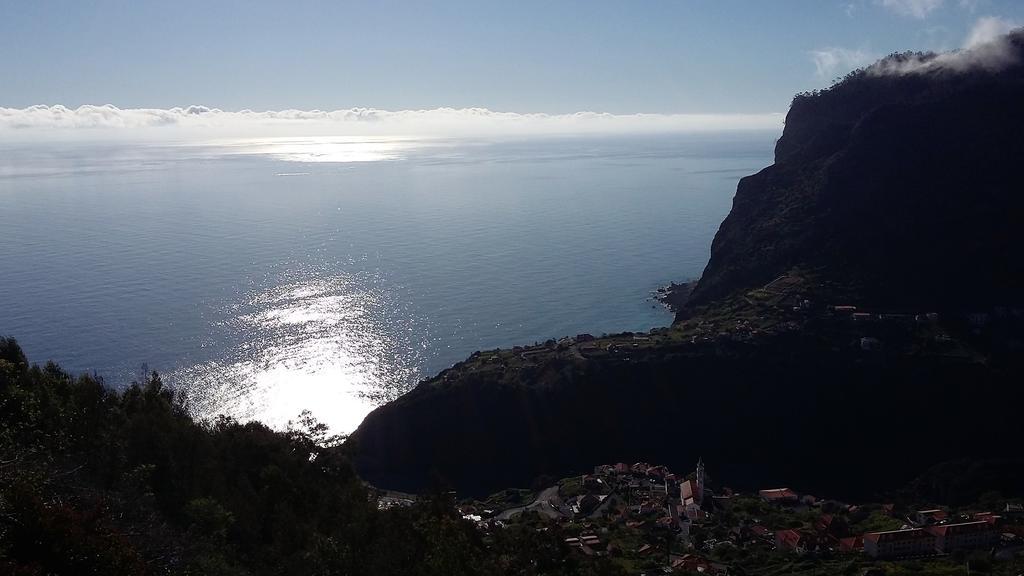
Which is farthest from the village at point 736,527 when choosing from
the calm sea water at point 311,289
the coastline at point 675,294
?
the coastline at point 675,294

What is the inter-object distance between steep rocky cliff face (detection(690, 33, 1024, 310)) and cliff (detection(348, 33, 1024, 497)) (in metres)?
0.28

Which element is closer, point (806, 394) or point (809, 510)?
point (809, 510)

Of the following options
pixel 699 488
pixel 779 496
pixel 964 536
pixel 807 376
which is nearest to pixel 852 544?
pixel 964 536

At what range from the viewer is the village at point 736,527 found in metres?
37.2

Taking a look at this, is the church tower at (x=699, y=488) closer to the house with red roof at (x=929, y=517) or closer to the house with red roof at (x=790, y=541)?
the house with red roof at (x=790, y=541)

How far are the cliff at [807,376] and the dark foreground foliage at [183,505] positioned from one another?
32.8 metres

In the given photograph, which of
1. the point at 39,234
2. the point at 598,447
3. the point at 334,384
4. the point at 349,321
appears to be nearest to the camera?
the point at 598,447

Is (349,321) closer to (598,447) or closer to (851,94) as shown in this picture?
(598,447)

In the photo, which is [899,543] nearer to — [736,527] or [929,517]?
[929,517]

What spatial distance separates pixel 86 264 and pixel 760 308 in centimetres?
9502

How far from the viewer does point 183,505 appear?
20.5 meters

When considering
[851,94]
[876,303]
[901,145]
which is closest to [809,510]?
[876,303]

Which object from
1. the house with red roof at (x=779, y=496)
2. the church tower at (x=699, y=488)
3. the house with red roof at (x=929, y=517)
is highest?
the house with red roof at (x=929, y=517)

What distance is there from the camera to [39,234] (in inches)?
5192
